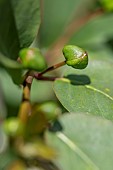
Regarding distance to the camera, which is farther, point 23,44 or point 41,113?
point 23,44

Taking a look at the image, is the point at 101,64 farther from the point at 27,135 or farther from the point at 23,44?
the point at 27,135

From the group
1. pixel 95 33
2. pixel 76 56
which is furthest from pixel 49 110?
pixel 95 33

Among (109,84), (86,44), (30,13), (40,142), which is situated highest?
(30,13)

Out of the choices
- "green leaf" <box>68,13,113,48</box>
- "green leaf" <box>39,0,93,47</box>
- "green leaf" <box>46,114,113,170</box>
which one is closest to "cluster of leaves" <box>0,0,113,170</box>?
"green leaf" <box>46,114,113,170</box>

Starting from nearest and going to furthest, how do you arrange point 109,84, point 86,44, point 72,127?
point 72,127 → point 109,84 → point 86,44

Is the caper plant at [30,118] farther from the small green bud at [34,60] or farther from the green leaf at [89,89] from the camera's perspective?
the green leaf at [89,89]

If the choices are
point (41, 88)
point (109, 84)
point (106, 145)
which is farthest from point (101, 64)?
point (41, 88)
